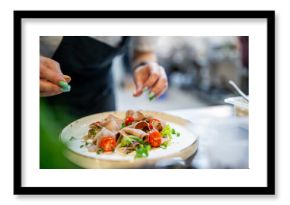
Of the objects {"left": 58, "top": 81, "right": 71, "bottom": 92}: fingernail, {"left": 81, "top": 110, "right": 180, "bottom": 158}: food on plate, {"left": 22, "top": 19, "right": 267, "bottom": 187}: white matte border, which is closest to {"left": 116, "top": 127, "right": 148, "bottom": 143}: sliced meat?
{"left": 81, "top": 110, "right": 180, "bottom": 158}: food on plate

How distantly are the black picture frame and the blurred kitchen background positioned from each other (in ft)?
0.24

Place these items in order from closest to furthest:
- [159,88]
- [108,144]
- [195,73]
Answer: [108,144] < [159,88] < [195,73]

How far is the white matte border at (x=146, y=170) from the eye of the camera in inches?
47.7

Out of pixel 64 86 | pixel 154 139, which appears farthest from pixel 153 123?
pixel 64 86

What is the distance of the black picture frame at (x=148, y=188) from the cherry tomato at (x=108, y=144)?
13 cm

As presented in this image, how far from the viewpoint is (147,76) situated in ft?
4.29

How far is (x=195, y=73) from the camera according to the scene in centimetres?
139

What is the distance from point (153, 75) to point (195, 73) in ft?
0.61

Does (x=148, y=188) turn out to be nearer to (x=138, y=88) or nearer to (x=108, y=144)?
(x=108, y=144)

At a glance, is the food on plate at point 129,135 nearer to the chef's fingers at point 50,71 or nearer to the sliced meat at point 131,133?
the sliced meat at point 131,133

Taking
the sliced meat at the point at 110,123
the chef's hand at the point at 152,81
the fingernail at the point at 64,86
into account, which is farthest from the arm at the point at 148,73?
the fingernail at the point at 64,86
